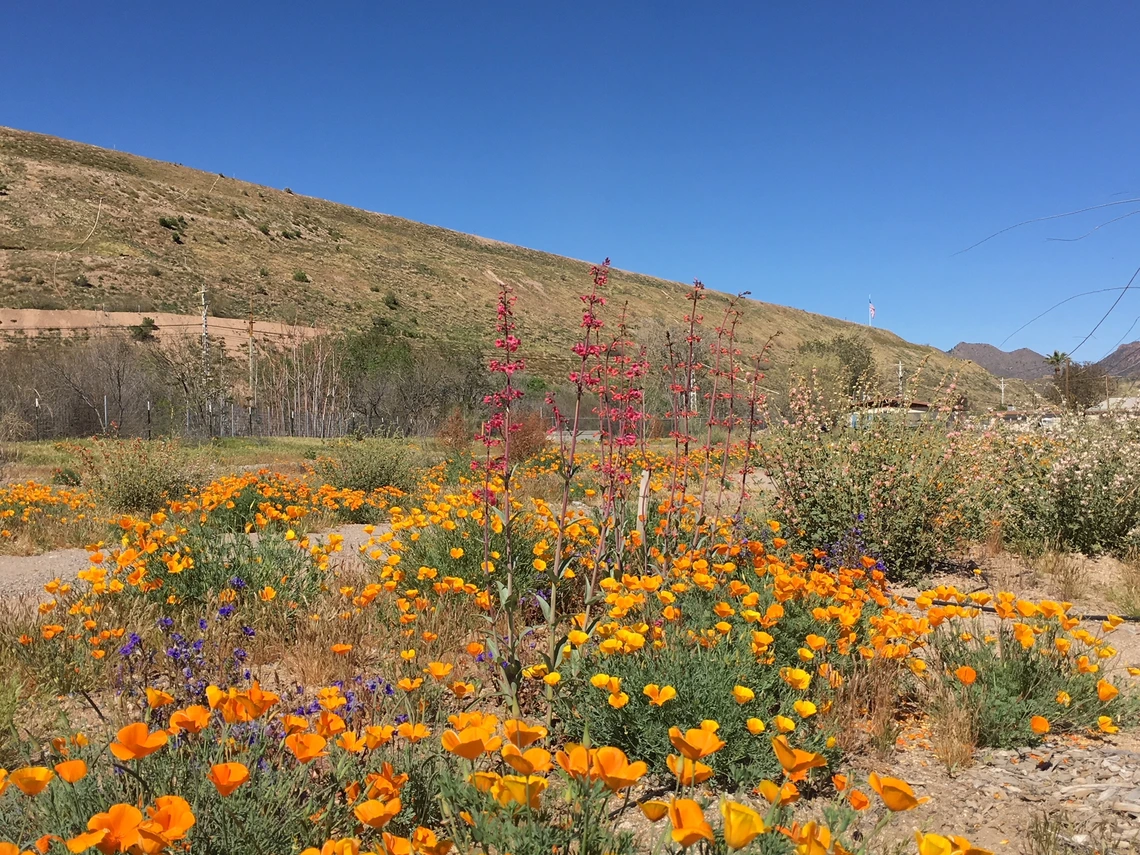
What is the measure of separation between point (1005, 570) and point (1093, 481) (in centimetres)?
120

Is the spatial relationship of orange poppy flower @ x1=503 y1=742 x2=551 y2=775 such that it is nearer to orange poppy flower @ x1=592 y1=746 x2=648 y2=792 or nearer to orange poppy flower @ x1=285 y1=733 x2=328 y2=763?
orange poppy flower @ x1=592 y1=746 x2=648 y2=792

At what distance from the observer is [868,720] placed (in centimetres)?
285

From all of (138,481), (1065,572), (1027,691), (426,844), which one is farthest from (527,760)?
(138,481)

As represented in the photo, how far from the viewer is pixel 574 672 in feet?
9.05

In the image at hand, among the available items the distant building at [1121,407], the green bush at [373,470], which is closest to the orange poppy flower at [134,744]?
the distant building at [1121,407]

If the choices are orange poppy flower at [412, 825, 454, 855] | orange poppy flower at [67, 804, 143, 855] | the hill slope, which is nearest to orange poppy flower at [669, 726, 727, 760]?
orange poppy flower at [412, 825, 454, 855]

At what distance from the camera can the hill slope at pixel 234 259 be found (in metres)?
36.0

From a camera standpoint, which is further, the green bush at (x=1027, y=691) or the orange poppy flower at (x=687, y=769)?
the green bush at (x=1027, y=691)

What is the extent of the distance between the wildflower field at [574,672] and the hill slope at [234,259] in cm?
2351

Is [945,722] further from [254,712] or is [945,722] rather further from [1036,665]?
[254,712]

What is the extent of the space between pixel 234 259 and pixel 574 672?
4785 cm

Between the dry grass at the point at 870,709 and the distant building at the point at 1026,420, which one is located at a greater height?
the distant building at the point at 1026,420

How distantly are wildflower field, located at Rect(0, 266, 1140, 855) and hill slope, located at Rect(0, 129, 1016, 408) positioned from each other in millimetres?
23512

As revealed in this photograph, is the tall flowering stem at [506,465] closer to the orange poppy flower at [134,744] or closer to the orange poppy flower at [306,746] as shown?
the orange poppy flower at [306,746]
